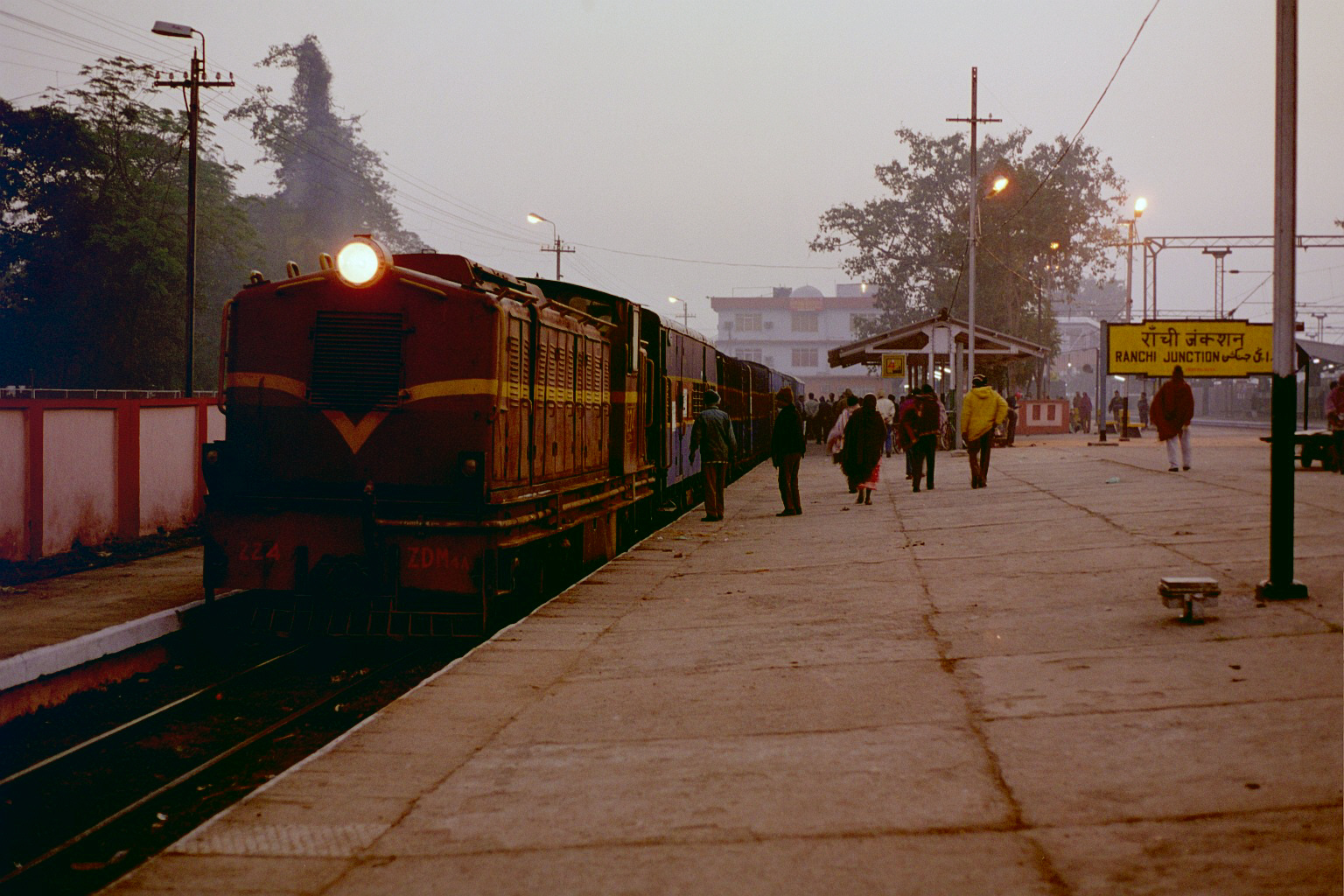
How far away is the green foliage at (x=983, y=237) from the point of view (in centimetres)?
5662

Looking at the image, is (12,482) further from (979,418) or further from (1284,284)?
(979,418)

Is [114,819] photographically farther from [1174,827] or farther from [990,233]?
[990,233]

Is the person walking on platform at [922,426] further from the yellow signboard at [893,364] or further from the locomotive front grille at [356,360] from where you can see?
the yellow signboard at [893,364]

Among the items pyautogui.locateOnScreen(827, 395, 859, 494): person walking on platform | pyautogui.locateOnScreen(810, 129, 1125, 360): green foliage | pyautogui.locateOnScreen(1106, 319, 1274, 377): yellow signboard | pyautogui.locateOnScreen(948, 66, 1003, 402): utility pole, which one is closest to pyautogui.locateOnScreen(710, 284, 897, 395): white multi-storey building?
pyautogui.locateOnScreen(810, 129, 1125, 360): green foliage

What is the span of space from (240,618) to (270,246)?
6291cm

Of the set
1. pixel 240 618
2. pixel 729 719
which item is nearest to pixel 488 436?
pixel 240 618

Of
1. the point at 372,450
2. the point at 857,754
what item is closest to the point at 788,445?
the point at 372,450

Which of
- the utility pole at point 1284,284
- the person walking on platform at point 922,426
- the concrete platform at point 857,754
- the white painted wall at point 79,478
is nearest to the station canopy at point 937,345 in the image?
the person walking on platform at point 922,426

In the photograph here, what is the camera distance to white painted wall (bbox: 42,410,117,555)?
12906mm

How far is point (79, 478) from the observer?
44.3 ft

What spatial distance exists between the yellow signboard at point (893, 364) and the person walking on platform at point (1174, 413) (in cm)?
1510

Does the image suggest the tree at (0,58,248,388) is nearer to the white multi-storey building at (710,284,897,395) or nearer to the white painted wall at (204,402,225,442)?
the white painted wall at (204,402,225,442)

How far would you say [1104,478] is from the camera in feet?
62.1

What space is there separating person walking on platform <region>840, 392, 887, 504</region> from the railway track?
9735 millimetres
